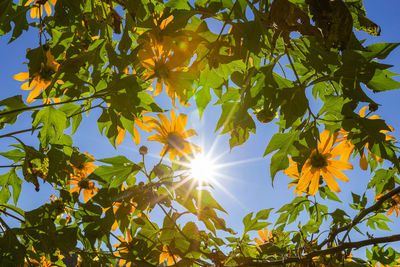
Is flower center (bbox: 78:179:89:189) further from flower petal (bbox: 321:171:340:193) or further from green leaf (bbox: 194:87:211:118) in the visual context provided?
flower petal (bbox: 321:171:340:193)

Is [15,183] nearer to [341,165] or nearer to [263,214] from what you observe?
[263,214]

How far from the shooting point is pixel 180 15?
0.94m

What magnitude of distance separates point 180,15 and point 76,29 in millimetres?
868

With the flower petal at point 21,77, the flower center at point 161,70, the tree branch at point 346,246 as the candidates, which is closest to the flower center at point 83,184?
Answer: the flower petal at point 21,77

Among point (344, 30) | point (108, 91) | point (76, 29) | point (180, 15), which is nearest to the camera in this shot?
point (344, 30)

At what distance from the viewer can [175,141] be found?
5.82 feet

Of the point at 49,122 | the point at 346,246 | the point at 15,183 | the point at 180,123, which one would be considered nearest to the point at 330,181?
the point at 346,246

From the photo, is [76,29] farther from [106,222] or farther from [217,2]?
[106,222]

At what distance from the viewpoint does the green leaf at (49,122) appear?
4.11 ft

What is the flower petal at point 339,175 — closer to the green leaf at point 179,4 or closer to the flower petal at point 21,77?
the green leaf at point 179,4

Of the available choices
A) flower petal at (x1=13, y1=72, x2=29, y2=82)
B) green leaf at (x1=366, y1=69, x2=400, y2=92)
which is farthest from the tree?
Answer: flower petal at (x1=13, y1=72, x2=29, y2=82)

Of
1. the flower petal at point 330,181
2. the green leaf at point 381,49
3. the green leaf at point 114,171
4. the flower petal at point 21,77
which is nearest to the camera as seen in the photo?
the green leaf at point 381,49

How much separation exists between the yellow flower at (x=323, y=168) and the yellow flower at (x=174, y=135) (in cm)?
66

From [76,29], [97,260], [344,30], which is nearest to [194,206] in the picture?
[97,260]
